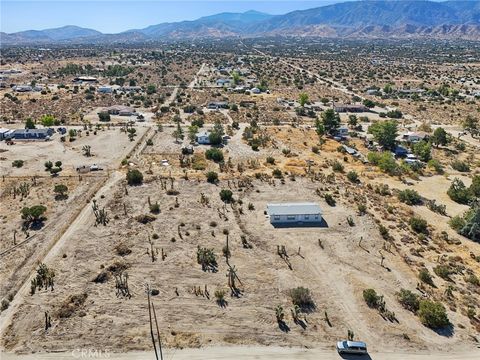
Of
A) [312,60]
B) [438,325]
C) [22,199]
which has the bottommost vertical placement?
[438,325]

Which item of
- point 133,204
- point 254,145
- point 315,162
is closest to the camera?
point 133,204

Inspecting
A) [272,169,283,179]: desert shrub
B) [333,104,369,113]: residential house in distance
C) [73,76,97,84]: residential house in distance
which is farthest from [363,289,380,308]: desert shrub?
[73,76,97,84]: residential house in distance

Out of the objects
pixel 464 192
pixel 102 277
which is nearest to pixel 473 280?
pixel 464 192

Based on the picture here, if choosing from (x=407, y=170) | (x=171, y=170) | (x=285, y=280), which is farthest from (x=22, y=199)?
(x=407, y=170)

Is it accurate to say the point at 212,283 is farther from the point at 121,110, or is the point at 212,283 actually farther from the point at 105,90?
the point at 105,90

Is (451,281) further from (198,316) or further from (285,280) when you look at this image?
(198,316)

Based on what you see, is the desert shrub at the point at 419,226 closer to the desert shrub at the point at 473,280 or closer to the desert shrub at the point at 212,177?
the desert shrub at the point at 473,280
